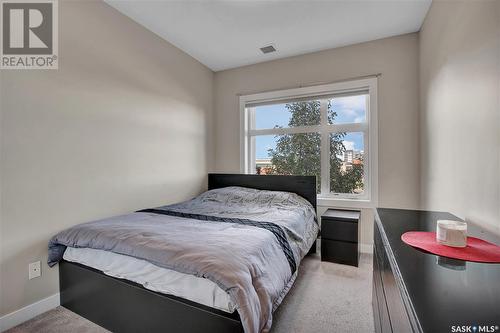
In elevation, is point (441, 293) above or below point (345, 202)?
above

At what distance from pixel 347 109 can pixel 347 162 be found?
72 centimetres

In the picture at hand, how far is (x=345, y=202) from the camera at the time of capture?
124 inches

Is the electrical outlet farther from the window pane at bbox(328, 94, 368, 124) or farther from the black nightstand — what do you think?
the window pane at bbox(328, 94, 368, 124)

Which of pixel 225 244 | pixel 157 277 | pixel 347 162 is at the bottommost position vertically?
pixel 157 277

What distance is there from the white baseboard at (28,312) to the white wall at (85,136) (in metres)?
0.04

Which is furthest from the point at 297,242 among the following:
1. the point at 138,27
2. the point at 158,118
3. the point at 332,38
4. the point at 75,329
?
the point at 138,27

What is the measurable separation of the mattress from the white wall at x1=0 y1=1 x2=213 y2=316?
1.31 ft

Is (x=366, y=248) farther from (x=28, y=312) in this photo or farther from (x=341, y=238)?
(x=28, y=312)

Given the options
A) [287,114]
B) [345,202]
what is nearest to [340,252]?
[345,202]

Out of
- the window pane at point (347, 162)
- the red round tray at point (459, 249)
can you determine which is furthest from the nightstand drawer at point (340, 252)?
the red round tray at point (459, 249)

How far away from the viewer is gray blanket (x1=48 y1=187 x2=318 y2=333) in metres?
1.26

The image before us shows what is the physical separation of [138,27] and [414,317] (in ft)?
10.8

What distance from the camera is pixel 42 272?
188cm

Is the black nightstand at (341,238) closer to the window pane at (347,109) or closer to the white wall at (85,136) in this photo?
the window pane at (347,109)
